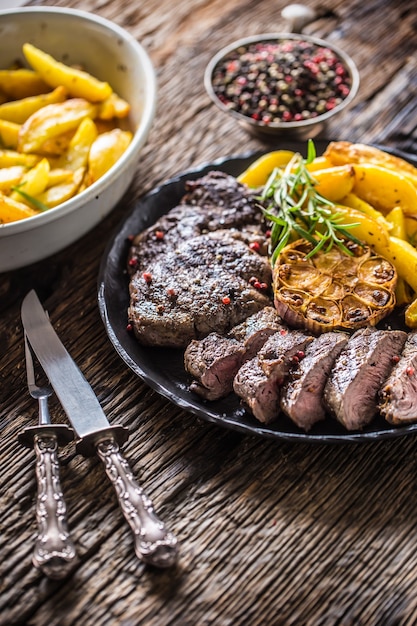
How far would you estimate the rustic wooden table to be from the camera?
2.37m

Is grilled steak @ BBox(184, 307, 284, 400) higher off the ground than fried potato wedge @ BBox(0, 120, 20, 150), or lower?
lower

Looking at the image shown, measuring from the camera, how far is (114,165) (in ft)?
11.2

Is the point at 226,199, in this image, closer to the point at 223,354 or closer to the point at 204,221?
the point at 204,221

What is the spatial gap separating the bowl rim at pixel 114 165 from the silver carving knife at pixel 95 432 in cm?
35

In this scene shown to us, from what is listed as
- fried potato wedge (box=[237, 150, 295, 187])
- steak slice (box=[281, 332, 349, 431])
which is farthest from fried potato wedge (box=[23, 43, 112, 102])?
steak slice (box=[281, 332, 349, 431])

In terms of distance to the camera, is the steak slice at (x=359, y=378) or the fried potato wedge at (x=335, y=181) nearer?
the steak slice at (x=359, y=378)

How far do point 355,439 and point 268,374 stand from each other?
410 millimetres

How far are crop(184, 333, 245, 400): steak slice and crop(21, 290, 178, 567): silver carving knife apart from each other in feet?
1.27

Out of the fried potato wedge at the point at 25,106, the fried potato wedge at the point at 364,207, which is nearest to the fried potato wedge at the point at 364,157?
the fried potato wedge at the point at 364,207

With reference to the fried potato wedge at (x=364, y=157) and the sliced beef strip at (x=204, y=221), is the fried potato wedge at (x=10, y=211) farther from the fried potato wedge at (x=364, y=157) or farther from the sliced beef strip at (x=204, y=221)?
the fried potato wedge at (x=364, y=157)

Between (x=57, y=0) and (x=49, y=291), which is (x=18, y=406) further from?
(x=57, y=0)

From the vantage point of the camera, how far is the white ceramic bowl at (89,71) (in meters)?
3.25

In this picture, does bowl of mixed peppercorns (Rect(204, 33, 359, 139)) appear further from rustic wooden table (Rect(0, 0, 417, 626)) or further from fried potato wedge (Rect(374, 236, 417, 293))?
rustic wooden table (Rect(0, 0, 417, 626))

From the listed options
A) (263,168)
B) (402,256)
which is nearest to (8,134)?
(263,168)
